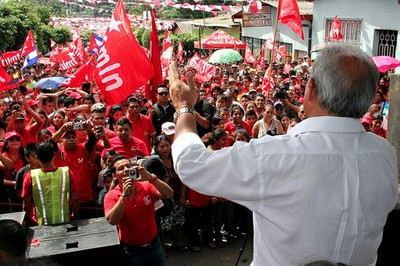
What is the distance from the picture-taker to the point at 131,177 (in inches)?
117

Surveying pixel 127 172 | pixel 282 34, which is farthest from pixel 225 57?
pixel 127 172

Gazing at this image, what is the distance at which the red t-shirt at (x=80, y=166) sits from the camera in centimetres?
468

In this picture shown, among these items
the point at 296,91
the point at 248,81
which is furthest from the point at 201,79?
the point at 296,91

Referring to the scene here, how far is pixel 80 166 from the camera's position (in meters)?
4.72

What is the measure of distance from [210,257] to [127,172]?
2.36m

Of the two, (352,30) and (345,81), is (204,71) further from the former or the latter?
(345,81)

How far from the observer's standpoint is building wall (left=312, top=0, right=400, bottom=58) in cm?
1511

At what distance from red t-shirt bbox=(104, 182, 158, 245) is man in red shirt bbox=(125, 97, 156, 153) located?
2348mm

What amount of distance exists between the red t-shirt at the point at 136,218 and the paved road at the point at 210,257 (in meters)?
1.56

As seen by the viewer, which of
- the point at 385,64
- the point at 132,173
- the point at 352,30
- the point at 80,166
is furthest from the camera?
the point at 352,30

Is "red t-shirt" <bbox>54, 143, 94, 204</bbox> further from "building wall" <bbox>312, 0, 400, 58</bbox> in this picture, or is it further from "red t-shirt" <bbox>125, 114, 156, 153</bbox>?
"building wall" <bbox>312, 0, 400, 58</bbox>

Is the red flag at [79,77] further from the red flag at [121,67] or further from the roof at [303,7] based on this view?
the roof at [303,7]

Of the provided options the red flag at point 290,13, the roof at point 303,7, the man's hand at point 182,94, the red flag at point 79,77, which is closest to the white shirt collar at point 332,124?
the man's hand at point 182,94

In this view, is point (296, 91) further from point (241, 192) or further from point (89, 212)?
point (241, 192)
